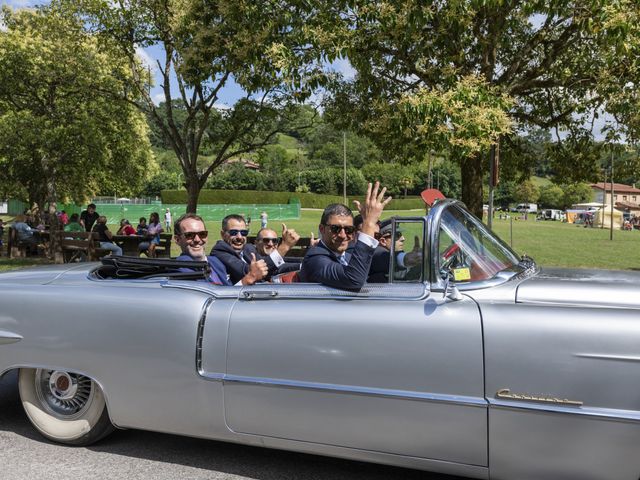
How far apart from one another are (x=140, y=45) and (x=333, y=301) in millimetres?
12071

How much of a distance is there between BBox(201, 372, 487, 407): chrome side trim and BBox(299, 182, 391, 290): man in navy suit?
0.53m

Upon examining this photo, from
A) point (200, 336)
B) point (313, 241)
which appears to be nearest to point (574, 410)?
point (200, 336)

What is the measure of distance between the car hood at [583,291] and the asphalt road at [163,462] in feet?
4.03

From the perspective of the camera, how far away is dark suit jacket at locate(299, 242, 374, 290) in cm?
308

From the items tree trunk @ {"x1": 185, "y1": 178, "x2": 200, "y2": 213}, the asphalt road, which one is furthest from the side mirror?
tree trunk @ {"x1": 185, "y1": 178, "x2": 200, "y2": 213}

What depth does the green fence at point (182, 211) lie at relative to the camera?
49.9 m

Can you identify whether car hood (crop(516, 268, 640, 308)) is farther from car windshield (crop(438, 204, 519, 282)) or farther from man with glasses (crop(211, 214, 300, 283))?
man with glasses (crop(211, 214, 300, 283))

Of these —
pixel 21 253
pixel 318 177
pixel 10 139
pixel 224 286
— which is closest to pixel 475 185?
pixel 224 286

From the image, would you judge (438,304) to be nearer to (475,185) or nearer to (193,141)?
(475,185)

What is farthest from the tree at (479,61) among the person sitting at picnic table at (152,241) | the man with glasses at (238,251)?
the person sitting at picnic table at (152,241)

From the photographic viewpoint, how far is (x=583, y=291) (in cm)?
285

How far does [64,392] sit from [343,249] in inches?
81.6

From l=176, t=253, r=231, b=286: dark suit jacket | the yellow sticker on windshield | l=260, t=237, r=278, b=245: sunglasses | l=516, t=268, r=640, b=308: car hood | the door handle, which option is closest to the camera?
l=516, t=268, r=640, b=308: car hood

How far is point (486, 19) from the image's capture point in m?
9.21
